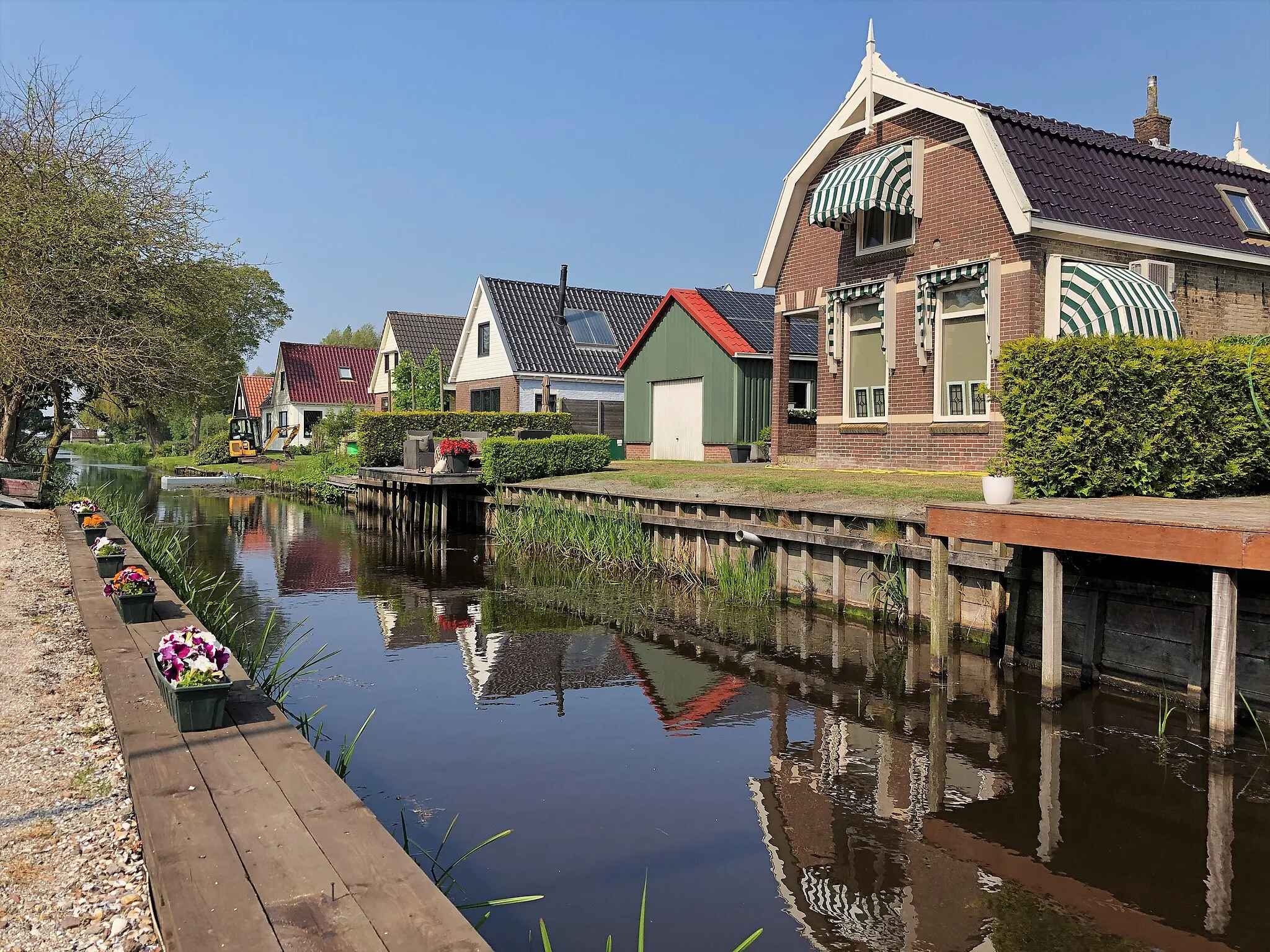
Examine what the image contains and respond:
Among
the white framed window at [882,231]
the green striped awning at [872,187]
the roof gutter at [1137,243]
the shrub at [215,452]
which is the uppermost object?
the green striped awning at [872,187]

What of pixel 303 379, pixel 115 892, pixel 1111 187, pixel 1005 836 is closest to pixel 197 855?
pixel 115 892

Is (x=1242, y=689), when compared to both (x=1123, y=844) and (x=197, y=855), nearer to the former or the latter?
(x=1123, y=844)

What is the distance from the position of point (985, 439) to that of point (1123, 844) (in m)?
10.4

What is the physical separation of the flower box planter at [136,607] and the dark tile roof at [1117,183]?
13.2 metres

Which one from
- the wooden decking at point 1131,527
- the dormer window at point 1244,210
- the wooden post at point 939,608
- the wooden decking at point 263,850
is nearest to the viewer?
the wooden decking at point 263,850

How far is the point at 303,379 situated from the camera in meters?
55.9

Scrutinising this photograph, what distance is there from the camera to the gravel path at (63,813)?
13.0 feet

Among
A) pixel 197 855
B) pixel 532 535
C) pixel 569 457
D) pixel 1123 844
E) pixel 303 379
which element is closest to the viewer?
pixel 197 855

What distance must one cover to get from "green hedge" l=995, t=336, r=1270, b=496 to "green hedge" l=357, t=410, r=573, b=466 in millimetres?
20773

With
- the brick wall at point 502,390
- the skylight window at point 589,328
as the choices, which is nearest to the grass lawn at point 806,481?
the brick wall at point 502,390

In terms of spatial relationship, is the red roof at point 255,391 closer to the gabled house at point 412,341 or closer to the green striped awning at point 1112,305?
the gabled house at point 412,341

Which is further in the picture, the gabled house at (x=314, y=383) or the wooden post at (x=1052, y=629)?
the gabled house at (x=314, y=383)

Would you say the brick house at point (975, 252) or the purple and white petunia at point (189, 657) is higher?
the brick house at point (975, 252)

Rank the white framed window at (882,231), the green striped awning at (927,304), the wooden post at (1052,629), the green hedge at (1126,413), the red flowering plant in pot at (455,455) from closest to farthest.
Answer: the wooden post at (1052,629), the green hedge at (1126,413), the green striped awning at (927,304), the white framed window at (882,231), the red flowering plant in pot at (455,455)
